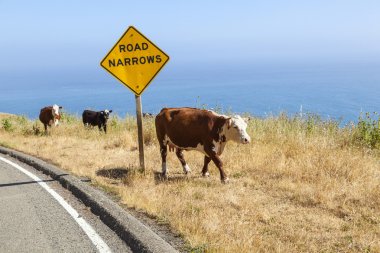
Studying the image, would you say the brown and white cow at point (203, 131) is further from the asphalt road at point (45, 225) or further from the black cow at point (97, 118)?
the black cow at point (97, 118)

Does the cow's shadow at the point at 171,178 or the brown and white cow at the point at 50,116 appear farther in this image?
the brown and white cow at the point at 50,116

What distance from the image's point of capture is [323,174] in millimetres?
8727

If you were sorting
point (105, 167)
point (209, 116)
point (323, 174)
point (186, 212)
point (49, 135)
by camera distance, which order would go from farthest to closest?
point (49, 135)
point (105, 167)
point (209, 116)
point (323, 174)
point (186, 212)

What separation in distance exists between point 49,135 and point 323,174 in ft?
42.7

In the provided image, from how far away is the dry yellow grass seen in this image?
560cm

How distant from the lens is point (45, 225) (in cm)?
629

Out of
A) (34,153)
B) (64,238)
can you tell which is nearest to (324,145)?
(64,238)

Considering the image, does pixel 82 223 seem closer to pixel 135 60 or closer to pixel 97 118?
pixel 135 60

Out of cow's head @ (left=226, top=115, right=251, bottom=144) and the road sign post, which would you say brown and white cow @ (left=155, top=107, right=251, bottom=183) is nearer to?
cow's head @ (left=226, top=115, right=251, bottom=144)

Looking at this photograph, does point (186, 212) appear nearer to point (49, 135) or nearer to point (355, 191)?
point (355, 191)

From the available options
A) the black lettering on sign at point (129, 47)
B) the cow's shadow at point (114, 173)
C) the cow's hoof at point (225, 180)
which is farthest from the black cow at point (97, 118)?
the cow's hoof at point (225, 180)

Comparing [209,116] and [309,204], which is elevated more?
[209,116]

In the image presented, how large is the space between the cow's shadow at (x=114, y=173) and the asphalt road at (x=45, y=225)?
1.37 meters

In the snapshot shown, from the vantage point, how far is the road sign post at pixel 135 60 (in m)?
9.67
